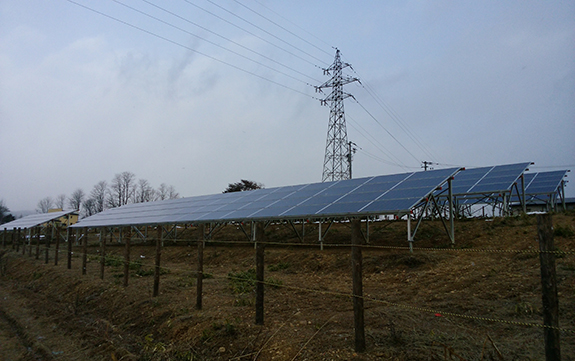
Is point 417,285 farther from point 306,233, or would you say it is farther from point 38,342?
point 306,233

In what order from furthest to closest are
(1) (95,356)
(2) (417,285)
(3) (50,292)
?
(3) (50,292), (2) (417,285), (1) (95,356)

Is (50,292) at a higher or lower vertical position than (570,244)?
lower

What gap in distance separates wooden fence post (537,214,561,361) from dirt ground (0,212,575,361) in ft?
0.69

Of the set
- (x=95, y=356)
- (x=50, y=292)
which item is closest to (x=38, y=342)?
(x=95, y=356)

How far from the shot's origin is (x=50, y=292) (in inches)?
545

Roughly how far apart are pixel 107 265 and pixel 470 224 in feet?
62.4

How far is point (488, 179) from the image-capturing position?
22734 mm

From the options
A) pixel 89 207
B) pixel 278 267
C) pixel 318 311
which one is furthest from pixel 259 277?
pixel 89 207

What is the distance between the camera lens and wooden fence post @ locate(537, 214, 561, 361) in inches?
155

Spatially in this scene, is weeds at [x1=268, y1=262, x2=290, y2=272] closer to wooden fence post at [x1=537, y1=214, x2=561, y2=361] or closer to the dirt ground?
the dirt ground

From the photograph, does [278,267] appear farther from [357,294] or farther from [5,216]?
[5,216]

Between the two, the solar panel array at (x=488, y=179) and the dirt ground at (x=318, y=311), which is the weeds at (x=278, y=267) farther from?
the solar panel array at (x=488, y=179)

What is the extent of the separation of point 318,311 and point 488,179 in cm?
1951

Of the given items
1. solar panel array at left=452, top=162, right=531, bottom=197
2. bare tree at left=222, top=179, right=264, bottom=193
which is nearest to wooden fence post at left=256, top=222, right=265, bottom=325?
solar panel array at left=452, top=162, right=531, bottom=197
